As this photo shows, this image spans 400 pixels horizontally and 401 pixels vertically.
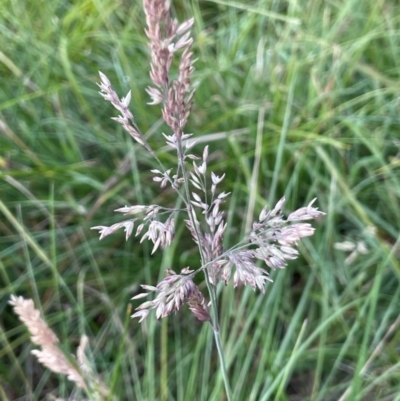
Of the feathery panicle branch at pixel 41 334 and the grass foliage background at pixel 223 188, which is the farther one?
the grass foliage background at pixel 223 188

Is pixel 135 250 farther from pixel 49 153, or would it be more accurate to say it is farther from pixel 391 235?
pixel 391 235

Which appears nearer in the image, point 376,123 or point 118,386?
point 118,386

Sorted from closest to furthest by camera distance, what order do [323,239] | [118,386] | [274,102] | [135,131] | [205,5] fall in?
[135,131], [118,386], [323,239], [274,102], [205,5]

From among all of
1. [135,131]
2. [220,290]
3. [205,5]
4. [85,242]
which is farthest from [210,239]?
[205,5]

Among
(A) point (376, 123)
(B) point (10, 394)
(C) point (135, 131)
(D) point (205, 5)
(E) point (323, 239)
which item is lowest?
(B) point (10, 394)

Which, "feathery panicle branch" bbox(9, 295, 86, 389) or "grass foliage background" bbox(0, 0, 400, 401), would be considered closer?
"feathery panicle branch" bbox(9, 295, 86, 389)

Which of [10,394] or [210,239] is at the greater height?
[210,239]

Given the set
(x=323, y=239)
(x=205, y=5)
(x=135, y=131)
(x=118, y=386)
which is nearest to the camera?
(x=135, y=131)

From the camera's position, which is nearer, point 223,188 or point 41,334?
point 41,334
